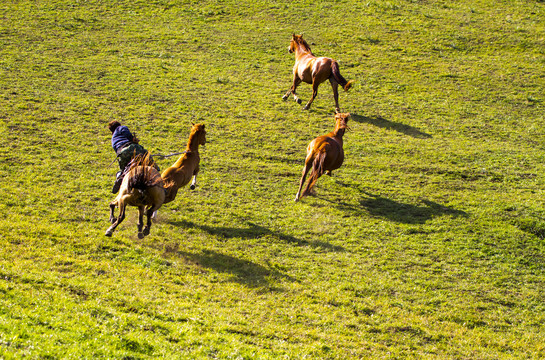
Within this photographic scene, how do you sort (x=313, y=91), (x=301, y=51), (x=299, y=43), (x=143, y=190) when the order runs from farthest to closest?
(x=299, y=43) → (x=301, y=51) → (x=313, y=91) → (x=143, y=190)

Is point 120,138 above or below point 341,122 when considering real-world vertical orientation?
above

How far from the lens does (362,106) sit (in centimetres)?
2628

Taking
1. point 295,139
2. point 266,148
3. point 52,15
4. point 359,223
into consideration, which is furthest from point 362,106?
point 52,15

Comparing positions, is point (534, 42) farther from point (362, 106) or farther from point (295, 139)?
point (295, 139)

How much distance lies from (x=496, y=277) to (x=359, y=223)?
4.23 meters

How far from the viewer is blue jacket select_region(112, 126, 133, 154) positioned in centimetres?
1416

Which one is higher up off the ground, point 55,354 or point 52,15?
point 52,15

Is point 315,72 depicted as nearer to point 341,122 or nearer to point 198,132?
point 341,122

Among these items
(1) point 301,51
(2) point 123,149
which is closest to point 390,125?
(1) point 301,51

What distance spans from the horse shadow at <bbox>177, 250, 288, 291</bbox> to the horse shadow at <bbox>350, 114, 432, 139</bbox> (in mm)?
13231

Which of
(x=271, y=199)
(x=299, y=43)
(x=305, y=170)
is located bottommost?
(x=271, y=199)

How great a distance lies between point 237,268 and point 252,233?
2110 millimetres

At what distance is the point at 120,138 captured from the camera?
1430 cm

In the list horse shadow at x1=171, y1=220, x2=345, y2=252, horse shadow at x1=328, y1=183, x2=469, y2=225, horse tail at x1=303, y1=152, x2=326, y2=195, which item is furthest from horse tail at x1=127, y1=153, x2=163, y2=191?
horse shadow at x1=328, y1=183, x2=469, y2=225
